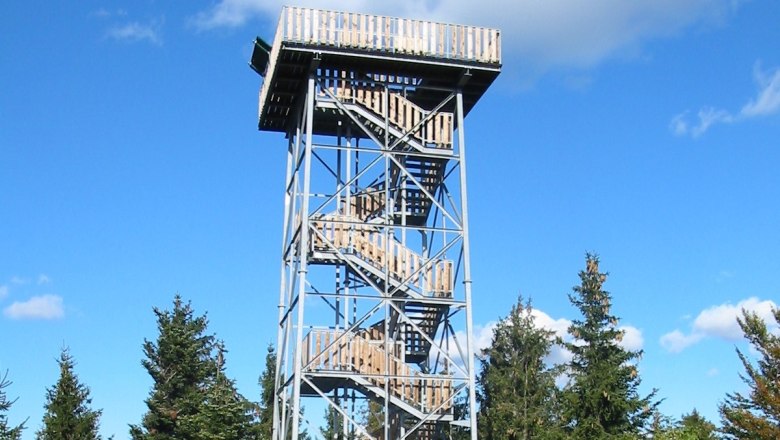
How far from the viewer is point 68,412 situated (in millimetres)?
40000

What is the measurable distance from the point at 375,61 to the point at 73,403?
2055 cm

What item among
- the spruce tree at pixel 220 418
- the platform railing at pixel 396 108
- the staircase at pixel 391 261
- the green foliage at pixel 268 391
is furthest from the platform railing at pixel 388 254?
the green foliage at pixel 268 391

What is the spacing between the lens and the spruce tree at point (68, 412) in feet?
130

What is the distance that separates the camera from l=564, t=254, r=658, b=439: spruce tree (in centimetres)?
3480

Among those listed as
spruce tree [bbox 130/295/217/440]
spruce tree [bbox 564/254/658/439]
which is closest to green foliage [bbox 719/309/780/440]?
spruce tree [bbox 564/254/658/439]

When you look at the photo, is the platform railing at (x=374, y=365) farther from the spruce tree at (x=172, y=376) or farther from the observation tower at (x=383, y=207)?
the spruce tree at (x=172, y=376)

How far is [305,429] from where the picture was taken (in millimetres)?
53219

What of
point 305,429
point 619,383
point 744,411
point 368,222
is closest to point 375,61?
point 368,222

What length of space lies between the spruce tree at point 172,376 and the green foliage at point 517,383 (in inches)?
468

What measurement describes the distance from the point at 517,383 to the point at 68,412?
18.2m

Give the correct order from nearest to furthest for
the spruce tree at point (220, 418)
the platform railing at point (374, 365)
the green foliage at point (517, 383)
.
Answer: the platform railing at point (374, 365) < the spruce tree at point (220, 418) < the green foliage at point (517, 383)

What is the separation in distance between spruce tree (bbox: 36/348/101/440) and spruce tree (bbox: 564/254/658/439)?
17370 millimetres

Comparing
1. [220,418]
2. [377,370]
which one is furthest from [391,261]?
[220,418]

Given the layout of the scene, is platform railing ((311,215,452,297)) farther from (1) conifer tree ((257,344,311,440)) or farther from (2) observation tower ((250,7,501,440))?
(1) conifer tree ((257,344,311,440))
